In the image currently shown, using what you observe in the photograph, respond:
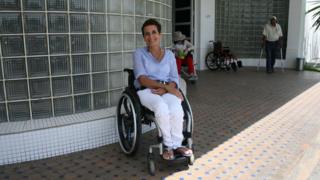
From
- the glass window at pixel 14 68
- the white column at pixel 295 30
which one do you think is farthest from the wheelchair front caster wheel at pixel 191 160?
the white column at pixel 295 30

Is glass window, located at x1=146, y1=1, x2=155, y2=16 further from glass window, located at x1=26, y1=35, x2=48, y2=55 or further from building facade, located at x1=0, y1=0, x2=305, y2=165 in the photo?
glass window, located at x1=26, y1=35, x2=48, y2=55

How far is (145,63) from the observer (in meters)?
3.08

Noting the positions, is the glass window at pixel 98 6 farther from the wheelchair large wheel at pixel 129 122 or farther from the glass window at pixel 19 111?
the glass window at pixel 19 111

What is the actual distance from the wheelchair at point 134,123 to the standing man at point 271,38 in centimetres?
643

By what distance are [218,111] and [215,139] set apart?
1258mm

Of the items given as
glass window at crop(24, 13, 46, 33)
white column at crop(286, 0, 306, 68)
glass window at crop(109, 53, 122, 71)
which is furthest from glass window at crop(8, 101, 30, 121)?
white column at crop(286, 0, 306, 68)

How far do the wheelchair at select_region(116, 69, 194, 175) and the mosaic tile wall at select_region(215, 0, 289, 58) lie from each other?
712 centimetres

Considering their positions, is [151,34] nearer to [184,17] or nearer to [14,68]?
[14,68]

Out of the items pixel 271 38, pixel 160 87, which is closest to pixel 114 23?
pixel 160 87

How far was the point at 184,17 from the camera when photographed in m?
9.45

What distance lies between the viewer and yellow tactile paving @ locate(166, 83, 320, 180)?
A: 2.79 metres

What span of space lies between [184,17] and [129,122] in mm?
6873

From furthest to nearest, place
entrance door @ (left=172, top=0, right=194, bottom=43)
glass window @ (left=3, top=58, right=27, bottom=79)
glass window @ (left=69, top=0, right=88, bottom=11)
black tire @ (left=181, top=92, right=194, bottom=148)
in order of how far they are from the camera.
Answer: entrance door @ (left=172, top=0, right=194, bottom=43) → glass window @ (left=69, top=0, right=88, bottom=11) → glass window @ (left=3, top=58, right=27, bottom=79) → black tire @ (left=181, top=92, right=194, bottom=148)

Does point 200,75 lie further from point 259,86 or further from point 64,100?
point 64,100
